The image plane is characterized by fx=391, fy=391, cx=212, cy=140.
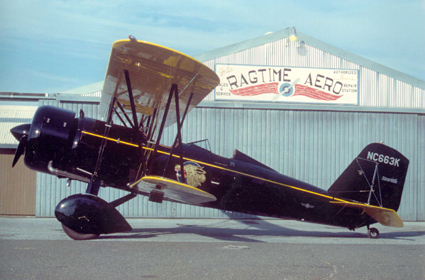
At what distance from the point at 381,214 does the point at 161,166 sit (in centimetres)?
497

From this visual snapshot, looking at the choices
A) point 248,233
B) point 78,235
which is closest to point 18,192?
point 78,235

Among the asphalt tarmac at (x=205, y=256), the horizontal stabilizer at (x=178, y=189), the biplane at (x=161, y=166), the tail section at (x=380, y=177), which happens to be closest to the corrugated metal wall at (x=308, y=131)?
the biplane at (x=161, y=166)

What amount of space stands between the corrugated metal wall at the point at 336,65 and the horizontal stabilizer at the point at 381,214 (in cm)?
612

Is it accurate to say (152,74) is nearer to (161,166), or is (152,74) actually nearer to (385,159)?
(161,166)

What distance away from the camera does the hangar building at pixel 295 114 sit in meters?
13.3

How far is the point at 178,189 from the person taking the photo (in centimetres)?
693

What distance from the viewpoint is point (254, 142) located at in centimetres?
1335

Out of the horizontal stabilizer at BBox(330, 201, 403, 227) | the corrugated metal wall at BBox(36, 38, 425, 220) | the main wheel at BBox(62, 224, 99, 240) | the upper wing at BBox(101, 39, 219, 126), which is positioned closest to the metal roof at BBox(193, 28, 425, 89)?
the corrugated metal wall at BBox(36, 38, 425, 220)

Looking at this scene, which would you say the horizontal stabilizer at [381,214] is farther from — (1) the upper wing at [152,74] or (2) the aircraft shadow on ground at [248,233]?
(1) the upper wing at [152,74]

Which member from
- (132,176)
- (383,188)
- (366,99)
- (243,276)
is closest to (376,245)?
(383,188)

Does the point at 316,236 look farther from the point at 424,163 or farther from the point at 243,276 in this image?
the point at 424,163

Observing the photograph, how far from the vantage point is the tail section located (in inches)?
350

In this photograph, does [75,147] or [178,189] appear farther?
[75,147]

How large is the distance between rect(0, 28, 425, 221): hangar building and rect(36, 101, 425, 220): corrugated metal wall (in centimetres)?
3
